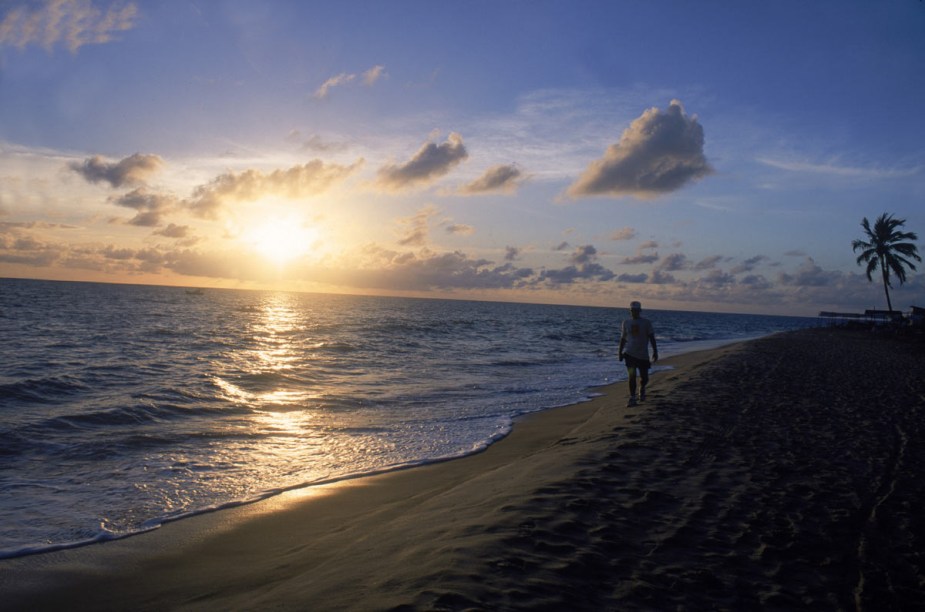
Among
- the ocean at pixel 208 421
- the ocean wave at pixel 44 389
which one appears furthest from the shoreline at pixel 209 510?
the ocean wave at pixel 44 389

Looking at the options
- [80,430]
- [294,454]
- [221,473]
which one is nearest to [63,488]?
[221,473]

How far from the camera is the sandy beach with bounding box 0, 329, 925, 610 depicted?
11.9ft

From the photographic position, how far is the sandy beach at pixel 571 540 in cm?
362

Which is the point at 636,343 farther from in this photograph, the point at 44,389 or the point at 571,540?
the point at 44,389

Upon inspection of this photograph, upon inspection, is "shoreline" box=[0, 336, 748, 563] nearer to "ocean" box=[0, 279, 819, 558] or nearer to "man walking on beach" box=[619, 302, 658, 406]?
"ocean" box=[0, 279, 819, 558]

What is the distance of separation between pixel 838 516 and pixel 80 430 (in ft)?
37.9

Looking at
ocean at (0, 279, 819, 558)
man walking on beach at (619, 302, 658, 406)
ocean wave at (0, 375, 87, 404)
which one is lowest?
ocean at (0, 279, 819, 558)

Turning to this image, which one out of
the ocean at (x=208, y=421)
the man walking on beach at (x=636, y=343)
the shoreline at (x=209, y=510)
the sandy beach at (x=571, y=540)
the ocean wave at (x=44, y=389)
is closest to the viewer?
the sandy beach at (x=571, y=540)

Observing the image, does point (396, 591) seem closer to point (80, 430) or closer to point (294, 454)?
point (294, 454)

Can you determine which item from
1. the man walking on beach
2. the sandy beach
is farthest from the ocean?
the man walking on beach

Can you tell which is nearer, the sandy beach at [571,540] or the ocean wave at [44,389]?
the sandy beach at [571,540]

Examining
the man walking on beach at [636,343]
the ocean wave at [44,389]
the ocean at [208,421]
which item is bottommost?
the ocean at [208,421]

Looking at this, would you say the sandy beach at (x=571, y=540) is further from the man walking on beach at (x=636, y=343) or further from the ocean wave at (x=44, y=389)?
the ocean wave at (x=44, y=389)

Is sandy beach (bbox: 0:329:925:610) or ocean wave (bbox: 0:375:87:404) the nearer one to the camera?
sandy beach (bbox: 0:329:925:610)
